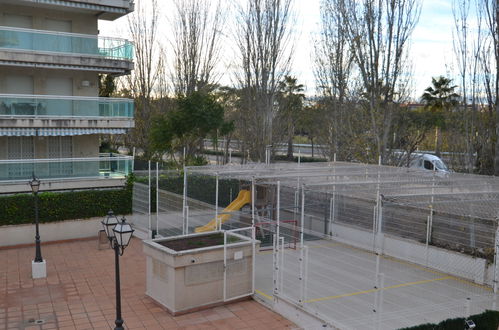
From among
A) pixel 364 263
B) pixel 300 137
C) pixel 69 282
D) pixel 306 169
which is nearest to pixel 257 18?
pixel 306 169

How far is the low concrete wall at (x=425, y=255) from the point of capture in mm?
13148

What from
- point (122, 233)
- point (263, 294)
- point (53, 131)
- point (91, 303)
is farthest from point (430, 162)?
point (122, 233)

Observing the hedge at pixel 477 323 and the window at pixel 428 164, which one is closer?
the hedge at pixel 477 323

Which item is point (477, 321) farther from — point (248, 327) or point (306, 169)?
point (306, 169)

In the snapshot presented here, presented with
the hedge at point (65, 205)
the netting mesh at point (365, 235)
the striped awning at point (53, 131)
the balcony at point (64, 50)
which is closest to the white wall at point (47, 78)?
the balcony at point (64, 50)

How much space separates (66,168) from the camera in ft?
68.3

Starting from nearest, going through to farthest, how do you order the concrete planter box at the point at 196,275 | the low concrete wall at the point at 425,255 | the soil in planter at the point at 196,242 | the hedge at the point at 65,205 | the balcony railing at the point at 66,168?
1. the concrete planter box at the point at 196,275
2. the soil in planter at the point at 196,242
3. the low concrete wall at the point at 425,255
4. the hedge at the point at 65,205
5. the balcony railing at the point at 66,168

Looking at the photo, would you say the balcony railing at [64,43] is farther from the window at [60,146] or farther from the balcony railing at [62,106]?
the window at [60,146]

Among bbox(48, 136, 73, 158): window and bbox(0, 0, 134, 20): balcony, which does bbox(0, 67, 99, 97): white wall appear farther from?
bbox(0, 0, 134, 20): balcony

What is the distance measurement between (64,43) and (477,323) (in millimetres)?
19318

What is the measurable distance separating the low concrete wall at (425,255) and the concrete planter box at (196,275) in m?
4.25

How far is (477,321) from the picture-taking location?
9742 millimetres

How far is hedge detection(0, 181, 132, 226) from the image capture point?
18.2m

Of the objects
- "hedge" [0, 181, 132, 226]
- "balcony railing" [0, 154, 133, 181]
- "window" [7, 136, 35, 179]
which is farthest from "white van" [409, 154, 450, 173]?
"window" [7, 136, 35, 179]
